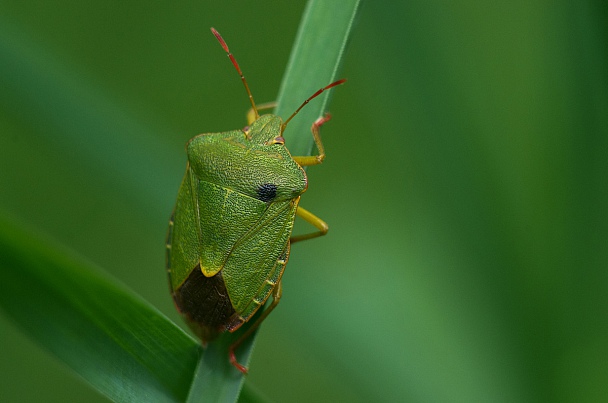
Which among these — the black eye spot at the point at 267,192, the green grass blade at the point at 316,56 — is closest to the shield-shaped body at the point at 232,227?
the black eye spot at the point at 267,192

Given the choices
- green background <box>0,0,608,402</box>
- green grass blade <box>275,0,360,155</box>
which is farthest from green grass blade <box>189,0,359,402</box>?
green background <box>0,0,608,402</box>

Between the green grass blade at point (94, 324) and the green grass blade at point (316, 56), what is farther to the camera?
the green grass blade at point (316, 56)

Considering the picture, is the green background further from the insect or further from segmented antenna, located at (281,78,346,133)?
segmented antenna, located at (281,78,346,133)

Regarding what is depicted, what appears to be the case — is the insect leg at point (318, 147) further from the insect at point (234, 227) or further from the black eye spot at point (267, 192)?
the black eye spot at point (267, 192)

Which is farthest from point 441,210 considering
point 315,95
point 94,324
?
point 94,324

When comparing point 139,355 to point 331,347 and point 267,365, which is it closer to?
point 331,347

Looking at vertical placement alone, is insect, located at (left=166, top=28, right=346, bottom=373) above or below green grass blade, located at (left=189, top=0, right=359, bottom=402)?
below
